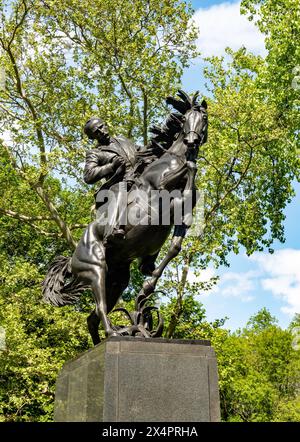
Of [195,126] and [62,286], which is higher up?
[195,126]

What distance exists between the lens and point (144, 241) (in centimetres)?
610

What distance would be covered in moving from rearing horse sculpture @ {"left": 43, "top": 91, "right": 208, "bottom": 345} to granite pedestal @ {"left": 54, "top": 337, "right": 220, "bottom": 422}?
42cm

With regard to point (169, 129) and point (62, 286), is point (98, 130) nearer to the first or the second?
point (169, 129)

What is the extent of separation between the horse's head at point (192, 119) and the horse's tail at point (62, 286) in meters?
2.25

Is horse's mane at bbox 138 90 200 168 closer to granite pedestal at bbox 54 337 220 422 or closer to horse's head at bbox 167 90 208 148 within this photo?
horse's head at bbox 167 90 208 148

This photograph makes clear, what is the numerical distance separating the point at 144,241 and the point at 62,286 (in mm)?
1517

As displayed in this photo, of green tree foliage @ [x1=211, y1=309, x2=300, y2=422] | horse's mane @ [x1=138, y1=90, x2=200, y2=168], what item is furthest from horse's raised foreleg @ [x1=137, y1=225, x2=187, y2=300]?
green tree foliage @ [x1=211, y1=309, x2=300, y2=422]

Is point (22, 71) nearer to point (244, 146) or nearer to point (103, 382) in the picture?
point (244, 146)

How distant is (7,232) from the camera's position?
25453mm

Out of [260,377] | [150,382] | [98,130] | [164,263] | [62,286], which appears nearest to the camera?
[150,382]

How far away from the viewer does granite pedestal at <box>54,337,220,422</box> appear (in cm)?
488

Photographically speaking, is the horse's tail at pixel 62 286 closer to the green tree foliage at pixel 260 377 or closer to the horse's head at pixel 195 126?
the horse's head at pixel 195 126

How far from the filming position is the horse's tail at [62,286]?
691 centimetres

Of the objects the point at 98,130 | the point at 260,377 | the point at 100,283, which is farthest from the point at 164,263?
the point at 260,377
